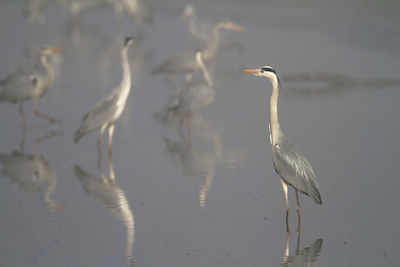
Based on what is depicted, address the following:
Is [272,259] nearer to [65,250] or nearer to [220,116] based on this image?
[65,250]

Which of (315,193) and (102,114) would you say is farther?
(102,114)

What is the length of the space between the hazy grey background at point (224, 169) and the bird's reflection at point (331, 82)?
0.07 metres

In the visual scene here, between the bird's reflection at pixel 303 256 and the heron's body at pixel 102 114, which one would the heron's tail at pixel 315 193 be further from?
the heron's body at pixel 102 114

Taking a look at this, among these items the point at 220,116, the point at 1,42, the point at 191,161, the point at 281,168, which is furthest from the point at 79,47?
the point at 281,168

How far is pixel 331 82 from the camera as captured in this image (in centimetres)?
1598

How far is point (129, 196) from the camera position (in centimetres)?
874

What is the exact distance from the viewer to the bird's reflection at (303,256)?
21.7 feet

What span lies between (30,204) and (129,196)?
1.16 metres

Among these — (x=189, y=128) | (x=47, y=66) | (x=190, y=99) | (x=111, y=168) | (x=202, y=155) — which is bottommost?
(x=111, y=168)

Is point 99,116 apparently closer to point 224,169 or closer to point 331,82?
point 224,169

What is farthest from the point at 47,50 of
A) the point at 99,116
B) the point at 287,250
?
the point at 287,250

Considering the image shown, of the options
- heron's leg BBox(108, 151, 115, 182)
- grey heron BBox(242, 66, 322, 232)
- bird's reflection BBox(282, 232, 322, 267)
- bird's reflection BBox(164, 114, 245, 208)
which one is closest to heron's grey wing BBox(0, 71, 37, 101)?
bird's reflection BBox(164, 114, 245, 208)

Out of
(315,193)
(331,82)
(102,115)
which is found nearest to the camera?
(315,193)

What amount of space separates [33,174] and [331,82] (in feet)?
27.1
